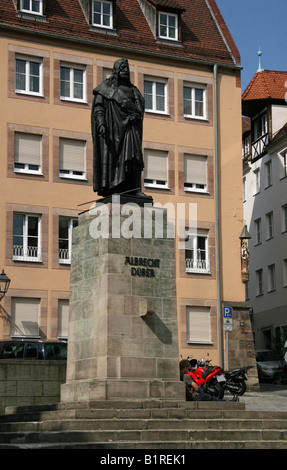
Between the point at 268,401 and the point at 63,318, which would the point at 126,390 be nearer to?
the point at 268,401

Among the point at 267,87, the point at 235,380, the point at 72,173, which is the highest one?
the point at 267,87

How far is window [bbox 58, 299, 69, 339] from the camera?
39.5 m

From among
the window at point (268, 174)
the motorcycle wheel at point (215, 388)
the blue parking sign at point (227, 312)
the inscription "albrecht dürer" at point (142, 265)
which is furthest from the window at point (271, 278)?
the inscription "albrecht dürer" at point (142, 265)

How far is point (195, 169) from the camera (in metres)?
43.7

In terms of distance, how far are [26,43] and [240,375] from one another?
56.8ft

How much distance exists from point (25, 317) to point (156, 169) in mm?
8861

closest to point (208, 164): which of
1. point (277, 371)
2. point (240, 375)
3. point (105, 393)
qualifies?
point (277, 371)

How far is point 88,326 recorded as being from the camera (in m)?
20.4

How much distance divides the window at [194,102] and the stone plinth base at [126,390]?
2582cm

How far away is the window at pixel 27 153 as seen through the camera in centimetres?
4022

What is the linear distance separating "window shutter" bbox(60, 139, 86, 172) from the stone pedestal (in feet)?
66.4

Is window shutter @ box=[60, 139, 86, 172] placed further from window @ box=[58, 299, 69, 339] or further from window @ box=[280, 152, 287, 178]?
window @ box=[280, 152, 287, 178]

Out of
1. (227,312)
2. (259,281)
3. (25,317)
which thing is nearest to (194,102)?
(227,312)

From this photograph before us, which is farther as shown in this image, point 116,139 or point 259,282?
point 259,282
